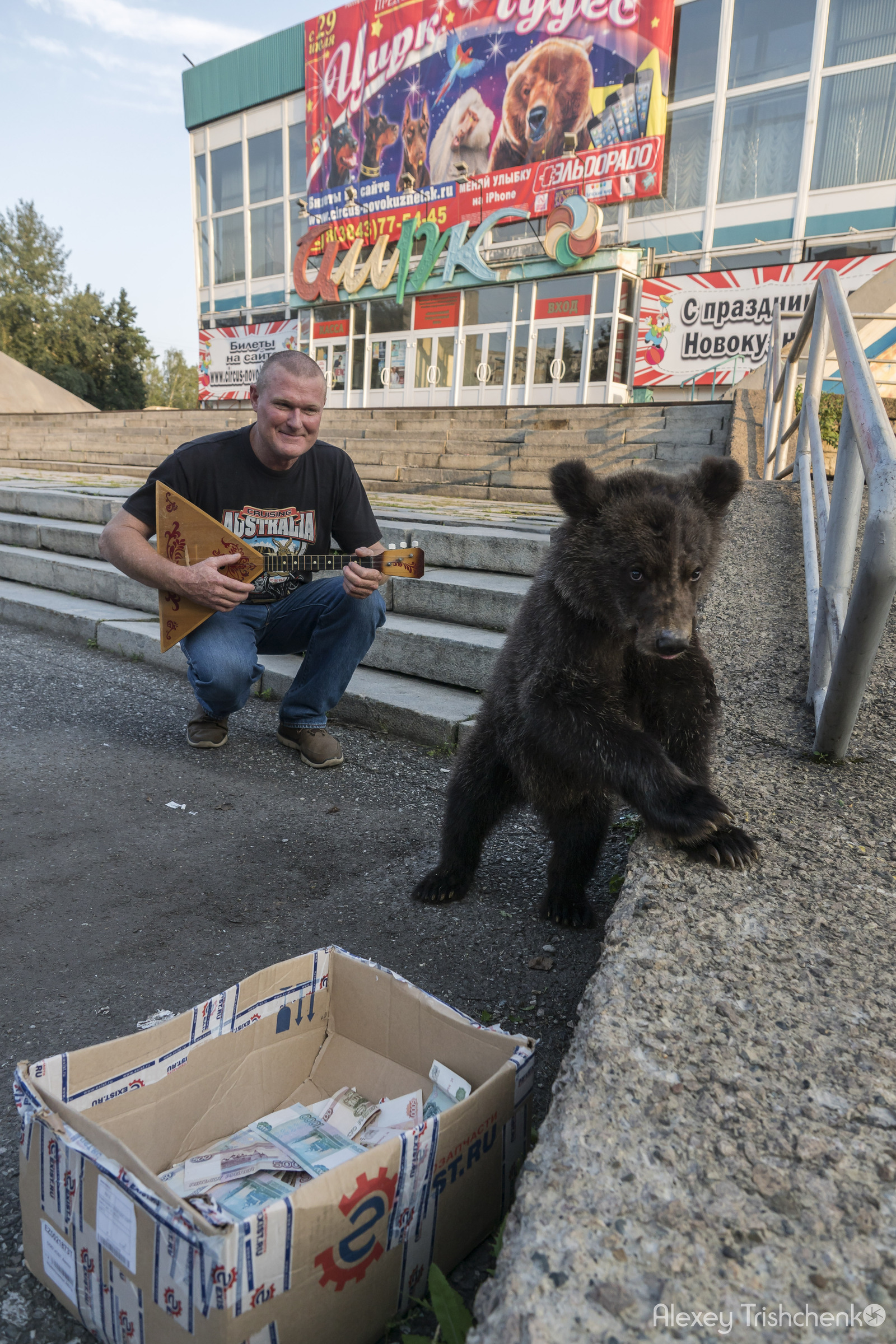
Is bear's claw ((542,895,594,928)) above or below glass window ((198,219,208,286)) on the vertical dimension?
below

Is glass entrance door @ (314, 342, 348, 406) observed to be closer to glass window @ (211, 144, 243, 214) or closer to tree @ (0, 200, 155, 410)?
glass window @ (211, 144, 243, 214)

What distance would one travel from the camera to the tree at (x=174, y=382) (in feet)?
222

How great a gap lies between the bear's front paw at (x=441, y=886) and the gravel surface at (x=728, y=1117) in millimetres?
816

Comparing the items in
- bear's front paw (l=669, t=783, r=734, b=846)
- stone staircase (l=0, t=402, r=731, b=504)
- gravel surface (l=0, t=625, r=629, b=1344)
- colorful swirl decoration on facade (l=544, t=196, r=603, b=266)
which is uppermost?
colorful swirl decoration on facade (l=544, t=196, r=603, b=266)

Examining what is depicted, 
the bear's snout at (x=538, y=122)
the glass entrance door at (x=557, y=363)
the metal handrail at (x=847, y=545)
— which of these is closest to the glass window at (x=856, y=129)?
the glass entrance door at (x=557, y=363)

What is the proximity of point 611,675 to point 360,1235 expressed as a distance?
63.0 inches

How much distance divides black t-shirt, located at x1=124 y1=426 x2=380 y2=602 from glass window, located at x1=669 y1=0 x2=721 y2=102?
77.4ft


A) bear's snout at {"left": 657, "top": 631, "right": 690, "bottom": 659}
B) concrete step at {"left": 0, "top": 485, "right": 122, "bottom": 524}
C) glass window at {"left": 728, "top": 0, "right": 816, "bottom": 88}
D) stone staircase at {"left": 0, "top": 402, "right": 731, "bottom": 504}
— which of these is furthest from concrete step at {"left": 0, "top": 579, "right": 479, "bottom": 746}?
glass window at {"left": 728, "top": 0, "right": 816, "bottom": 88}

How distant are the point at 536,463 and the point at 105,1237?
1056 centimetres

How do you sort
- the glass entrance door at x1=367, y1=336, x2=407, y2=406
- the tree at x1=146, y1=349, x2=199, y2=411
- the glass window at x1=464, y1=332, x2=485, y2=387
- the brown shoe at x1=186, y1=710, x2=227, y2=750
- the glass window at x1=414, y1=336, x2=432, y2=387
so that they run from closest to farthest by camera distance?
the brown shoe at x1=186, y1=710, x2=227, y2=750 → the glass window at x1=464, y1=332, x2=485, y2=387 → the glass window at x1=414, y1=336, x2=432, y2=387 → the glass entrance door at x1=367, y1=336, x2=407, y2=406 → the tree at x1=146, y1=349, x2=199, y2=411

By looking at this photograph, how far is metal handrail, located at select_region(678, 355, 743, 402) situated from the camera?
19.7m

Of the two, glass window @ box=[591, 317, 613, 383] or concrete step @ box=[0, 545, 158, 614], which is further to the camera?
glass window @ box=[591, 317, 613, 383]

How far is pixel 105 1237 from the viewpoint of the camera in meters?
1.25

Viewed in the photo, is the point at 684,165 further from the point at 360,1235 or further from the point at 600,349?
the point at 360,1235
